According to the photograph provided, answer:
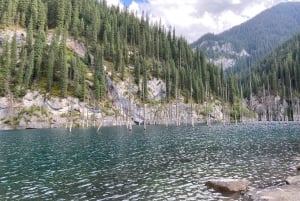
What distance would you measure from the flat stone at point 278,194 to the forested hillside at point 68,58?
118m

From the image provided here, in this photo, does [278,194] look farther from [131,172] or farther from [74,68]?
[74,68]

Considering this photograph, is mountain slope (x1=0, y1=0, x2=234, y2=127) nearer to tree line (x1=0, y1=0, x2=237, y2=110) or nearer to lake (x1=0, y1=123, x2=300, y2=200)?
tree line (x1=0, y1=0, x2=237, y2=110)


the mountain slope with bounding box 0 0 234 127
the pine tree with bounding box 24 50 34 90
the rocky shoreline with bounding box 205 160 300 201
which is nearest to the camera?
the rocky shoreline with bounding box 205 160 300 201

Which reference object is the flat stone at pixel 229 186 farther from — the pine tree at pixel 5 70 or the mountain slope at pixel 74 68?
the pine tree at pixel 5 70

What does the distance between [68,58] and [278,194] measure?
142 metres

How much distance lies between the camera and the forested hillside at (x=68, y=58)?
136 meters

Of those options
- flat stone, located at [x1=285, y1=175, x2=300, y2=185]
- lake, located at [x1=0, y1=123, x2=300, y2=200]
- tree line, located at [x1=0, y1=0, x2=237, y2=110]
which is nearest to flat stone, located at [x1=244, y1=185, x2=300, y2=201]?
flat stone, located at [x1=285, y1=175, x2=300, y2=185]

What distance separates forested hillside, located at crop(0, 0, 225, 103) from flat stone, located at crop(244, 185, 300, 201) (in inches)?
4646

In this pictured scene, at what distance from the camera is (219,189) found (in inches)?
1147

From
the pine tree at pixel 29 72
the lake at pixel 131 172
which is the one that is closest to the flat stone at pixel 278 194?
the lake at pixel 131 172

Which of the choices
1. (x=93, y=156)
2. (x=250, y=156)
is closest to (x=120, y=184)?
(x=93, y=156)

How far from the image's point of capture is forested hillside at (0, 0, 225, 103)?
13600cm

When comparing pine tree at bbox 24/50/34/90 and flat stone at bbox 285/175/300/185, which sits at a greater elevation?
pine tree at bbox 24/50/34/90

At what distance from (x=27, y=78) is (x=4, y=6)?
51650 millimetres
